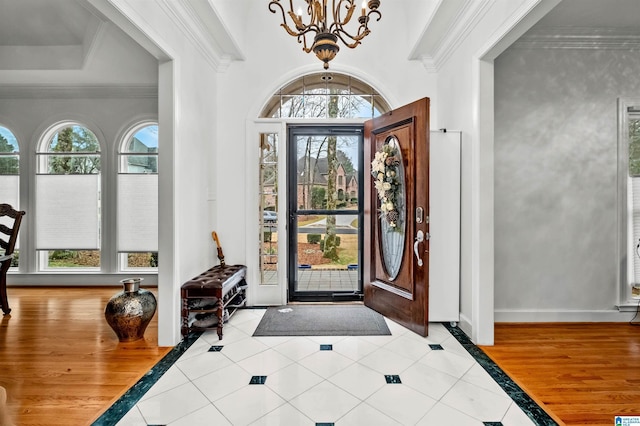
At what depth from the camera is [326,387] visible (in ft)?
7.08

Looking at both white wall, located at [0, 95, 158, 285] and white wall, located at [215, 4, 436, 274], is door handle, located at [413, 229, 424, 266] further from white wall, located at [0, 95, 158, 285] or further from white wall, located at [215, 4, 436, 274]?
white wall, located at [0, 95, 158, 285]

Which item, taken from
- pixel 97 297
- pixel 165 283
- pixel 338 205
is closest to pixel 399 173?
pixel 338 205

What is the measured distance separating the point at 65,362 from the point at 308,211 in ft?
9.11

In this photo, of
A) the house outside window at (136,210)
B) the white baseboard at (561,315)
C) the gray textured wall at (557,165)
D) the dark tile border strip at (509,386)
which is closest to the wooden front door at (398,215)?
the dark tile border strip at (509,386)

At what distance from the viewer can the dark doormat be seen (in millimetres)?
3074

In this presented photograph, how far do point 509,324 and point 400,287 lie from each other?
1242 millimetres

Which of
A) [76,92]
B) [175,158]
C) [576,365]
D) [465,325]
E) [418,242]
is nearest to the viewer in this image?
[576,365]

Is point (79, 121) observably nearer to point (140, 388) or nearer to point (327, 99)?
point (327, 99)

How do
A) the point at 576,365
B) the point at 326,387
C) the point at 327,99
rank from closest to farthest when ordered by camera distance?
the point at 326,387 < the point at 576,365 < the point at 327,99

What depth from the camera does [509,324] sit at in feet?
10.9

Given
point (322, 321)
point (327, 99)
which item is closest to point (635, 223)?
point (322, 321)

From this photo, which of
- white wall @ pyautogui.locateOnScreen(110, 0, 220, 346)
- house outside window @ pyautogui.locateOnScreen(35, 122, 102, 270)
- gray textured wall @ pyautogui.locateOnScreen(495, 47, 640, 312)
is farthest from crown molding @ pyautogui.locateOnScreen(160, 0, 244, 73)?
gray textured wall @ pyautogui.locateOnScreen(495, 47, 640, 312)

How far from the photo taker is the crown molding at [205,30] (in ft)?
9.04

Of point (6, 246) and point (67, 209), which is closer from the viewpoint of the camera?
point (6, 246)
